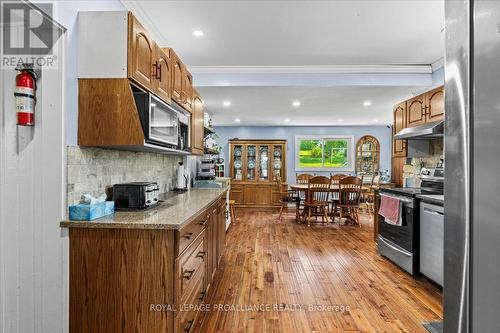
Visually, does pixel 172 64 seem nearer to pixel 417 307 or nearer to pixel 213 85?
pixel 213 85

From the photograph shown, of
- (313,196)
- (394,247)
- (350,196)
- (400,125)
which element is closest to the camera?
(394,247)

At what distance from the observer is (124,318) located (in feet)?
4.84

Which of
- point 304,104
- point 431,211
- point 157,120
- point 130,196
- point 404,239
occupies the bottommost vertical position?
point 404,239

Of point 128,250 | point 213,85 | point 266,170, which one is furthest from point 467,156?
point 266,170

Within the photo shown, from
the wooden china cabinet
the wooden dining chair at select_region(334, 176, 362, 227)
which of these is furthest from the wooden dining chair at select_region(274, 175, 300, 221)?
the wooden dining chair at select_region(334, 176, 362, 227)

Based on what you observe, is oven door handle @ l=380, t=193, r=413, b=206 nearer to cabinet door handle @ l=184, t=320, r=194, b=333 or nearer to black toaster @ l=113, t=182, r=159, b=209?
cabinet door handle @ l=184, t=320, r=194, b=333

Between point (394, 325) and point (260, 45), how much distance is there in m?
3.09

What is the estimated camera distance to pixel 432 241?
2709 mm

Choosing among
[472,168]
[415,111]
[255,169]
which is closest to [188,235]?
[472,168]

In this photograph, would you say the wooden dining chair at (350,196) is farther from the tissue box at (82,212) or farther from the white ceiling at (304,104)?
the tissue box at (82,212)

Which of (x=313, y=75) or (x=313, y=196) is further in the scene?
(x=313, y=196)

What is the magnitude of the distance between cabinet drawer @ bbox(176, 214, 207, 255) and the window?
6180 millimetres

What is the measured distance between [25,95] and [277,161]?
6.46 metres

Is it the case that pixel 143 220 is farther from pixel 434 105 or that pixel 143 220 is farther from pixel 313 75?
pixel 434 105
